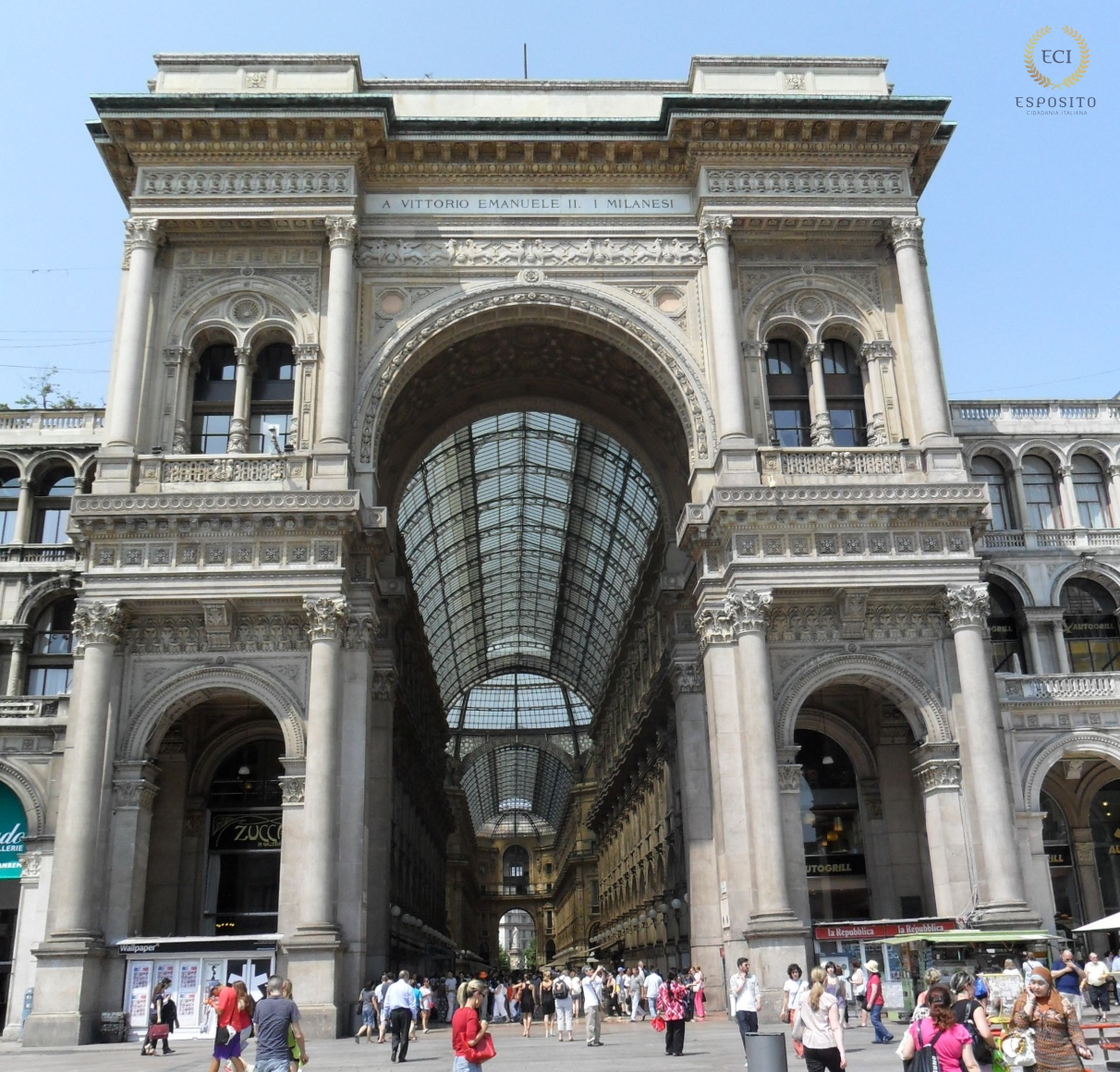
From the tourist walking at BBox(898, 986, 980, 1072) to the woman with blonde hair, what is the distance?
6.00ft

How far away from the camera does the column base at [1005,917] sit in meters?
29.0

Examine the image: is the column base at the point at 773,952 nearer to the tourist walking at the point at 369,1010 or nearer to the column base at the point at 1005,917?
the column base at the point at 1005,917

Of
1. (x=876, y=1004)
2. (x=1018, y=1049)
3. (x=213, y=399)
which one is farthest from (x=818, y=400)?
(x=1018, y=1049)

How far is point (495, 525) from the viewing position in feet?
248

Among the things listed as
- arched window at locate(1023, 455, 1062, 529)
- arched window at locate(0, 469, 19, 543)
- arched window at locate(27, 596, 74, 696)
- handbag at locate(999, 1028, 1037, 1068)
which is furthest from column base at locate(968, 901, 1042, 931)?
arched window at locate(0, 469, 19, 543)

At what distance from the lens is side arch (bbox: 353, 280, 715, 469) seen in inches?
1382

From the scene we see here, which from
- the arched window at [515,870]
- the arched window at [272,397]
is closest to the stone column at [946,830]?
the arched window at [272,397]

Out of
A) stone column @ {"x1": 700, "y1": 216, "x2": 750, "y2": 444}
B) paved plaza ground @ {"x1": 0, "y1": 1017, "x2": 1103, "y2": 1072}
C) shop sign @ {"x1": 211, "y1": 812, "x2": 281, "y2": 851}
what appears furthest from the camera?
shop sign @ {"x1": 211, "y1": 812, "x2": 281, "y2": 851}

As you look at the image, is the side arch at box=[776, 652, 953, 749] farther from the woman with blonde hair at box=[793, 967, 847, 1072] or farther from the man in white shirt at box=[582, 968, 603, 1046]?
the woman with blonde hair at box=[793, 967, 847, 1072]

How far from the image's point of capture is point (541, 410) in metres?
44.4

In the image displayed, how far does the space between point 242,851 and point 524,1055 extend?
14859 millimetres

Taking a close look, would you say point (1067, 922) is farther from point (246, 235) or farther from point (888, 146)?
point (246, 235)

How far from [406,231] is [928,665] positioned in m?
20.1

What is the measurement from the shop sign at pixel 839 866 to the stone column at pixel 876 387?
12547mm
